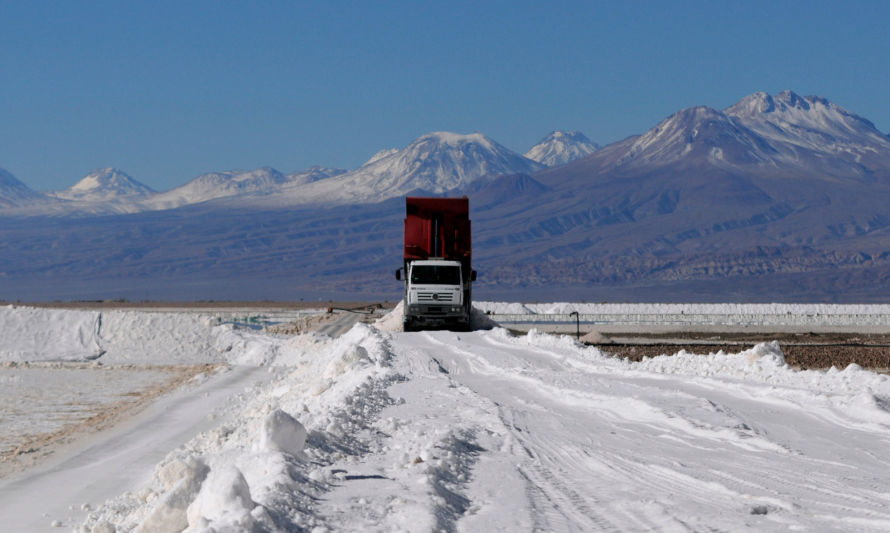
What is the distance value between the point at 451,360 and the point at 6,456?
10179 mm

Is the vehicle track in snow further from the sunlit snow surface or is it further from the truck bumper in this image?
the truck bumper

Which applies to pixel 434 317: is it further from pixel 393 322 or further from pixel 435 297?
pixel 393 322

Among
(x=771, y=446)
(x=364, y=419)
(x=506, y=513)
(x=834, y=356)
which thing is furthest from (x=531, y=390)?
(x=834, y=356)

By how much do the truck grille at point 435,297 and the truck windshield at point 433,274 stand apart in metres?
0.33

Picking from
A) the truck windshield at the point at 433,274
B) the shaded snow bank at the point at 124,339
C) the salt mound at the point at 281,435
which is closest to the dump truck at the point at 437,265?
the truck windshield at the point at 433,274

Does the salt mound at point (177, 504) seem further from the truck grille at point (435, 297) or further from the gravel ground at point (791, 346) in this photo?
the truck grille at point (435, 297)

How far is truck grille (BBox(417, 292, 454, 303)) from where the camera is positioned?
113 feet

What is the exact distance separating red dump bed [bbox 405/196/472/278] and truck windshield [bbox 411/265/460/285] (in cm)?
83

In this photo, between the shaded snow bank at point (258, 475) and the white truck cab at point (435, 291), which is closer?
the shaded snow bank at point (258, 475)

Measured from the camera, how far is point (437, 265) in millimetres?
34188

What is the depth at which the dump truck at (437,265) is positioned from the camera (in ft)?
112

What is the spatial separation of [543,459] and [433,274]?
23153mm

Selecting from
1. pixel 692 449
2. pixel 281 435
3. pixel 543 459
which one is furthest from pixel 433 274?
pixel 281 435

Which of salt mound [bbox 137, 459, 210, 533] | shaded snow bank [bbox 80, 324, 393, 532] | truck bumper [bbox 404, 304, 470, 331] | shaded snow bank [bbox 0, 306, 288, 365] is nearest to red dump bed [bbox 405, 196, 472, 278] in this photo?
truck bumper [bbox 404, 304, 470, 331]
